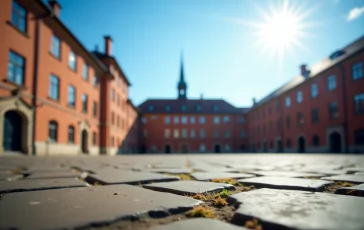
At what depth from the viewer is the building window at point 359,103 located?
19439mm

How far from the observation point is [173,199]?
1.52 m

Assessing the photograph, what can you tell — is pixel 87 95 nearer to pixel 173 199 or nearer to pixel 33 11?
pixel 33 11

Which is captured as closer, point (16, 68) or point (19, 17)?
point (16, 68)

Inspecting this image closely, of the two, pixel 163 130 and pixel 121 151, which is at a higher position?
pixel 163 130

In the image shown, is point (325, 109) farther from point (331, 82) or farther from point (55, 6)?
point (55, 6)

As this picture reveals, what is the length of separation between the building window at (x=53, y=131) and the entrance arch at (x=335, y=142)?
2260cm

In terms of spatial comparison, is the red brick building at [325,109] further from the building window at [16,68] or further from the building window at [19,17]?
the building window at [16,68]

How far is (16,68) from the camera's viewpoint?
11086 millimetres

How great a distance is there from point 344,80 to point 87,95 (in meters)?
21.6

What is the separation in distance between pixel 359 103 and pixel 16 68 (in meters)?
23.1

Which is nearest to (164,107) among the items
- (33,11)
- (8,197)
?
(33,11)

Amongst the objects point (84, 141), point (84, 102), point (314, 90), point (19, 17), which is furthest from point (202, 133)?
point (19, 17)

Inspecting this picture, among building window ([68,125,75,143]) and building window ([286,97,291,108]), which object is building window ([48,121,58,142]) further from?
building window ([286,97,291,108])

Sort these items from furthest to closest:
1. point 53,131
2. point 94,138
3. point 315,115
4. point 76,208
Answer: point 315,115 < point 94,138 < point 53,131 < point 76,208
